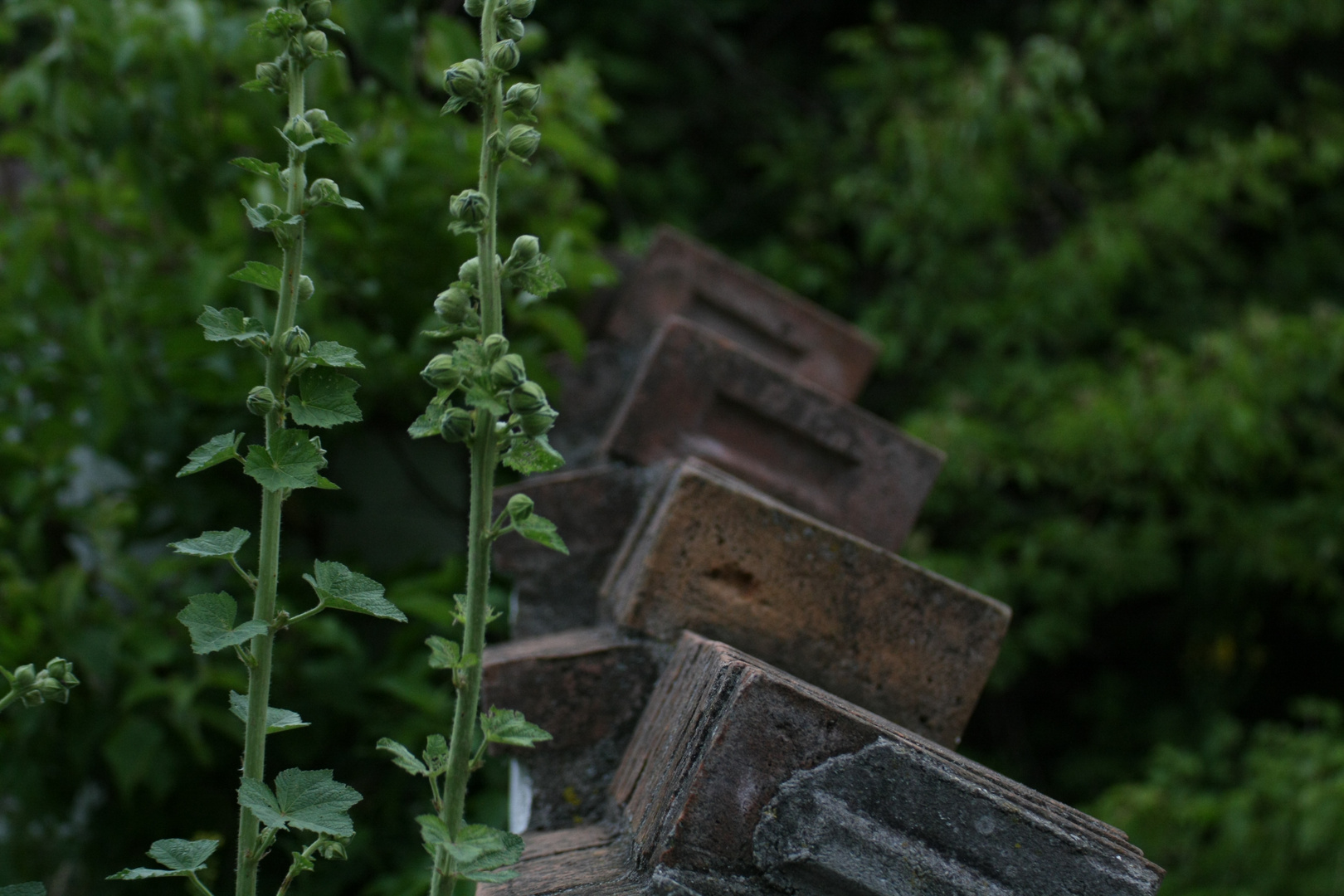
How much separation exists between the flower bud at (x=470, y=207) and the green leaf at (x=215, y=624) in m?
0.26

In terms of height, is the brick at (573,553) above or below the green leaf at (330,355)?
below

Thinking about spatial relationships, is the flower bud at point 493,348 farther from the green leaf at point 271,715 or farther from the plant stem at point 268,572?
the green leaf at point 271,715

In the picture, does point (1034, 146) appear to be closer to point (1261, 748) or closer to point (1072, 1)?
point (1072, 1)

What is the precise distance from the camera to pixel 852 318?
15.7 ft

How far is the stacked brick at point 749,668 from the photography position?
0.77 m

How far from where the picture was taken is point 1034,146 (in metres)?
3.80

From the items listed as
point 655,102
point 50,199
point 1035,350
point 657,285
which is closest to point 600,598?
point 657,285

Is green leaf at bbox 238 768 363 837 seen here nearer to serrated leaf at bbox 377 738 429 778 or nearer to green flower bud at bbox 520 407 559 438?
serrated leaf at bbox 377 738 429 778

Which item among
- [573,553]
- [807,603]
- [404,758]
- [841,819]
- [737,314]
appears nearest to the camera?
[404,758]

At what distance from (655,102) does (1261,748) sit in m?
3.39

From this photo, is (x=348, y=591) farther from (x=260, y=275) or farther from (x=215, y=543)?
(x=260, y=275)

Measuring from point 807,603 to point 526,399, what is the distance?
562 mm

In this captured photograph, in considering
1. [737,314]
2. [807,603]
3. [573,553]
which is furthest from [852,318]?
[807,603]

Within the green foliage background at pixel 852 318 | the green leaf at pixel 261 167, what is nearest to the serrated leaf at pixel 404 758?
the green leaf at pixel 261 167
